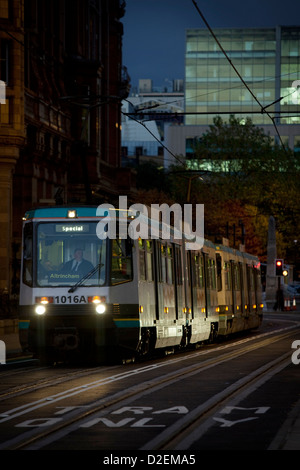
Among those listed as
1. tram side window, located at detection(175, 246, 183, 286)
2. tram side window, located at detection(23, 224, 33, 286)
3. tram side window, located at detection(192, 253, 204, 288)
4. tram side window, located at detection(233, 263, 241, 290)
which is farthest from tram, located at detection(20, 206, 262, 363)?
tram side window, located at detection(233, 263, 241, 290)

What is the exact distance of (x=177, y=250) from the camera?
2820cm

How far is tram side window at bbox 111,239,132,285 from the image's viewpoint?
75.1 ft

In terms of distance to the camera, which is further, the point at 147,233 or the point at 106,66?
the point at 106,66

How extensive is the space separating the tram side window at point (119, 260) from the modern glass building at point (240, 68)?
136 meters

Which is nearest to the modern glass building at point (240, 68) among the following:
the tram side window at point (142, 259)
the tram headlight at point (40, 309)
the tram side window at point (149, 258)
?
the tram side window at point (149, 258)

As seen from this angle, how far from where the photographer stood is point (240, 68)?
16025cm

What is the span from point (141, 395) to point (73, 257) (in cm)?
659

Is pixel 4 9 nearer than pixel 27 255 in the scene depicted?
No

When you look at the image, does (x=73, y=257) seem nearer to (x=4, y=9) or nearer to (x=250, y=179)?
(x=4, y=9)

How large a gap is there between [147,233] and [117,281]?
1819 millimetres

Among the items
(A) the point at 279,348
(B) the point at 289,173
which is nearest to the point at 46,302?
(A) the point at 279,348

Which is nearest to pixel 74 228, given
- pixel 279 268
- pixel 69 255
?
pixel 69 255

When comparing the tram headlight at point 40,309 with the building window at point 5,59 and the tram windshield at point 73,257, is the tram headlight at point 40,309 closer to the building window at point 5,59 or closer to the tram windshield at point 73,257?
the tram windshield at point 73,257

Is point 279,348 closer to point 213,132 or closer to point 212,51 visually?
point 213,132
